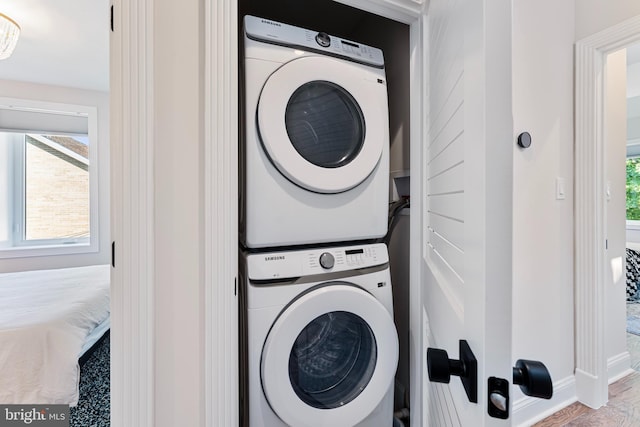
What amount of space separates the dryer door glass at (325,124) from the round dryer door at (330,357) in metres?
0.50

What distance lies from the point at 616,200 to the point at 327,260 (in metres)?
2.12

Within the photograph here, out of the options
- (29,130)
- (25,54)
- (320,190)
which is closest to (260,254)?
(320,190)

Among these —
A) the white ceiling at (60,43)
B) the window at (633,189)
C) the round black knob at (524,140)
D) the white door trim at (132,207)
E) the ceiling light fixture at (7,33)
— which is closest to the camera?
the white door trim at (132,207)

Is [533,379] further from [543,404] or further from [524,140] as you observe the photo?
[543,404]

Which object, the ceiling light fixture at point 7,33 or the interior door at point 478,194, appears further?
the ceiling light fixture at point 7,33

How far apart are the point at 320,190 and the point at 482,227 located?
71 cm

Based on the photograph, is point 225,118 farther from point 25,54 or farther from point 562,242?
point 25,54

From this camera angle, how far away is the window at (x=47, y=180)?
11.0ft

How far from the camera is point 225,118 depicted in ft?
2.86

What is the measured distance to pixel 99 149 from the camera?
11.6 ft

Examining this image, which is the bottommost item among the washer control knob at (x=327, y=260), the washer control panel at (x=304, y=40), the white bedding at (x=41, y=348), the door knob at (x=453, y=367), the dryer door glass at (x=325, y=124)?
the white bedding at (x=41, y=348)

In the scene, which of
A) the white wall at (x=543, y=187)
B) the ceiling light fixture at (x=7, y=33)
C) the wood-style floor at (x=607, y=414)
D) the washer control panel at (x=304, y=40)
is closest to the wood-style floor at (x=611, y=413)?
the wood-style floor at (x=607, y=414)

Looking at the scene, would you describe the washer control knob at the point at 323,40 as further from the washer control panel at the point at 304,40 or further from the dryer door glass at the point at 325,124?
the dryer door glass at the point at 325,124

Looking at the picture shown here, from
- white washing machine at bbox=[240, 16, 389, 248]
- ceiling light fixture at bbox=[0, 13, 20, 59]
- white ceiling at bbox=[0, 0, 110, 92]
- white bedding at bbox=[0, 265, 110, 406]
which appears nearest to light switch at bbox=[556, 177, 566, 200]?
white washing machine at bbox=[240, 16, 389, 248]
